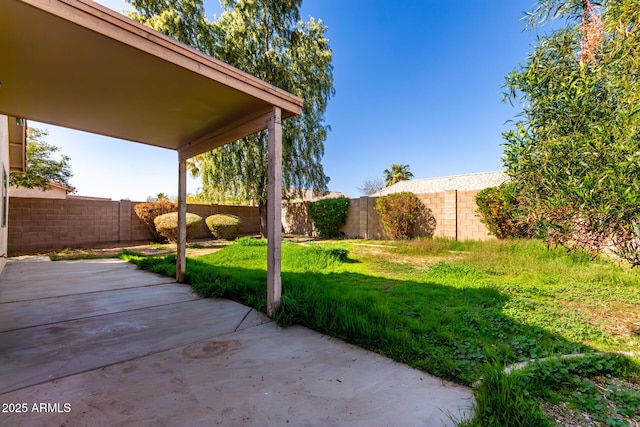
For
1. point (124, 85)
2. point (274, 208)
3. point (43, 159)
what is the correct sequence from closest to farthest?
point (124, 85) → point (274, 208) → point (43, 159)

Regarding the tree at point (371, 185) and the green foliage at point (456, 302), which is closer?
the green foliage at point (456, 302)

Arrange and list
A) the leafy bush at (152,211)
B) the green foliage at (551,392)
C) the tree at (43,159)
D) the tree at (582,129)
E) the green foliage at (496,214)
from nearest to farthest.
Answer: the green foliage at (551,392), the tree at (582,129), the green foliage at (496,214), the leafy bush at (152,211), the tree at (43,159)

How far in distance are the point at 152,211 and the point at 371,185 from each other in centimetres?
2631

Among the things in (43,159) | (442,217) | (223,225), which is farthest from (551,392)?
(43,159)

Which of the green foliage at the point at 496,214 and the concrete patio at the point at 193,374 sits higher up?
the green foliage at the point at 496,214

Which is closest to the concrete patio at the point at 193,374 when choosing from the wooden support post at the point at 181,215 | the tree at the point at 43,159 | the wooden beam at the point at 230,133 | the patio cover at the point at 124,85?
the patio cover at the point at 124,85

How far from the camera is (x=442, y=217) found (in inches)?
380

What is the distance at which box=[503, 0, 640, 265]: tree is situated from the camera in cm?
167

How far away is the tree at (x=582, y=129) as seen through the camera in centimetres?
167

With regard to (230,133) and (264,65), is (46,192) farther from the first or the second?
(230,133)

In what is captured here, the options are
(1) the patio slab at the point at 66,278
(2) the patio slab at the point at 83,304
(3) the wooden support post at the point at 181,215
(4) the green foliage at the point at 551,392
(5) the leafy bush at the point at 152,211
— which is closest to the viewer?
(4) the green foliage at the point at 551,392

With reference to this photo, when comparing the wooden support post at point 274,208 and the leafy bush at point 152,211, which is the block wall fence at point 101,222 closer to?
the leafy bush at point 152,211

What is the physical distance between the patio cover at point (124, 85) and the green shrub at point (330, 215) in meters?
8.71

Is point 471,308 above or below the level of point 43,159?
below
